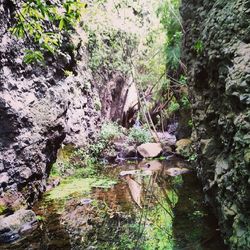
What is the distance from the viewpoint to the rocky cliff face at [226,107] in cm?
315

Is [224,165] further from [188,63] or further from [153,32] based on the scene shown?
[153,32]

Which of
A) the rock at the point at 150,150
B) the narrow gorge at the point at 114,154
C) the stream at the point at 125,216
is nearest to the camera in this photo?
the narrow gorge at the point at 114,154

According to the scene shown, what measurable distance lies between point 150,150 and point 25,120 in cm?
705

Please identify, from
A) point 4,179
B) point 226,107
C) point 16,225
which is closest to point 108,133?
point 4,179

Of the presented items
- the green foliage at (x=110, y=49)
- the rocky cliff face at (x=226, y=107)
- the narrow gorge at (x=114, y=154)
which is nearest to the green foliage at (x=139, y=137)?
the narrow gorge at (x=114, y=154)

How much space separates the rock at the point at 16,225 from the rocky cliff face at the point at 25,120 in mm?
423

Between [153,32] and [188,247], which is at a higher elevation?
[153,32]

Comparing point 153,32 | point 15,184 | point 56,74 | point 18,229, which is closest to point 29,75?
point 56,74

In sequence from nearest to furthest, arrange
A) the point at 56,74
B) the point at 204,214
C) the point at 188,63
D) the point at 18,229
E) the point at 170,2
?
the point at 18,229 → the point at 204,214 → the point at 188,63 → the point at 56,74 → the point at 170,2

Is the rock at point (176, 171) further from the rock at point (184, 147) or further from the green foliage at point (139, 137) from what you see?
the green foliage at point (139, 137)

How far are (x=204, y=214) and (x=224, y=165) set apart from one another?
2.22 meters

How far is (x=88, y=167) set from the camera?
11.2 m

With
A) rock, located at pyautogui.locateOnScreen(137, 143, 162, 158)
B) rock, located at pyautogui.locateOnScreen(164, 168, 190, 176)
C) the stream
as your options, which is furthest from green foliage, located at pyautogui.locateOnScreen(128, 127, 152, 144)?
the stream

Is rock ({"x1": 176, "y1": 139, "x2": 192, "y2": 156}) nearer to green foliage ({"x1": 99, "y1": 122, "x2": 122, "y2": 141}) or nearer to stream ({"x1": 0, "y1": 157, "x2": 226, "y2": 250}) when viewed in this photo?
stream ({"x1": 0, "y1": 157, "x2": 226, "y2": 250})
